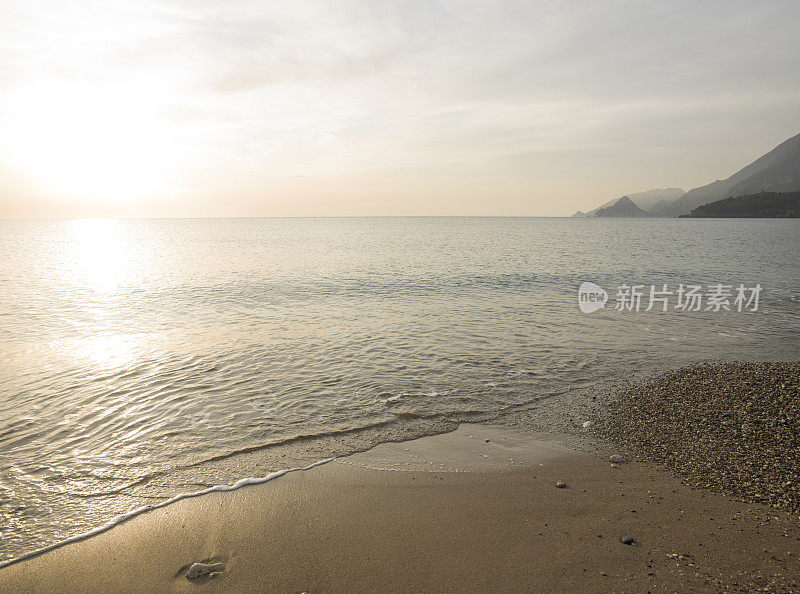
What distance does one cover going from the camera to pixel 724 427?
912 cm

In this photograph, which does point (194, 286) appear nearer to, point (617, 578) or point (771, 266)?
point (617, 578)

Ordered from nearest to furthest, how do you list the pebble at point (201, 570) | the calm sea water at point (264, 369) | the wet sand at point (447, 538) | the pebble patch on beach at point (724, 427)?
the wet sand at point (447, 538)
the pebble at point (201, 570)
the pebble patch on beach at point (724, 427)
the calm sea water at point (264, 369)

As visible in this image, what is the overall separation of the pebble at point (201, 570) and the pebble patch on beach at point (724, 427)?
24.9 ft

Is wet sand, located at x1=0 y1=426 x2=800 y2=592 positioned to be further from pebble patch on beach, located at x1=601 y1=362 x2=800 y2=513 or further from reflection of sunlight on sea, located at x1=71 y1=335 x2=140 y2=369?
reflection of sunlight on sea, located at x1=71 y1=335 x2=140 y2=369

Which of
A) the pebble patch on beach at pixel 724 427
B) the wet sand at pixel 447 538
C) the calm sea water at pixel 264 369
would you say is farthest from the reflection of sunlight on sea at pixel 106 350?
the pebble patch on beach at pixel 724 427

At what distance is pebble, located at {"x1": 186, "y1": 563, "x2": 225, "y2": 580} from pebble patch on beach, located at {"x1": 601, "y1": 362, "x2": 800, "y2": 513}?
24.9ft

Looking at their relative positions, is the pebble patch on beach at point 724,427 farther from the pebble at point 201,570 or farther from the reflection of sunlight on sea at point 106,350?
the reflection of sunlight on sea at point 106,350

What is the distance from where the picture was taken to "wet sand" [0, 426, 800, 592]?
17.8ft

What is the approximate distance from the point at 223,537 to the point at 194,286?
32.1 m

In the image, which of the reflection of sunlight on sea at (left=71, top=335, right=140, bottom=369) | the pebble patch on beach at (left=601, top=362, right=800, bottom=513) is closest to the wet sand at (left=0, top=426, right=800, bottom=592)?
the pebble patch on beach at (left=601, top=362, right=800, bottom=513)

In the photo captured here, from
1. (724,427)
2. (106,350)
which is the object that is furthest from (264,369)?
(724,427)

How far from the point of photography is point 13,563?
19.4 ft

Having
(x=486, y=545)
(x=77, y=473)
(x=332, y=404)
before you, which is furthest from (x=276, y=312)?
(x=486, y=545)

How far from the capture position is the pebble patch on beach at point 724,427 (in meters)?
7.26
